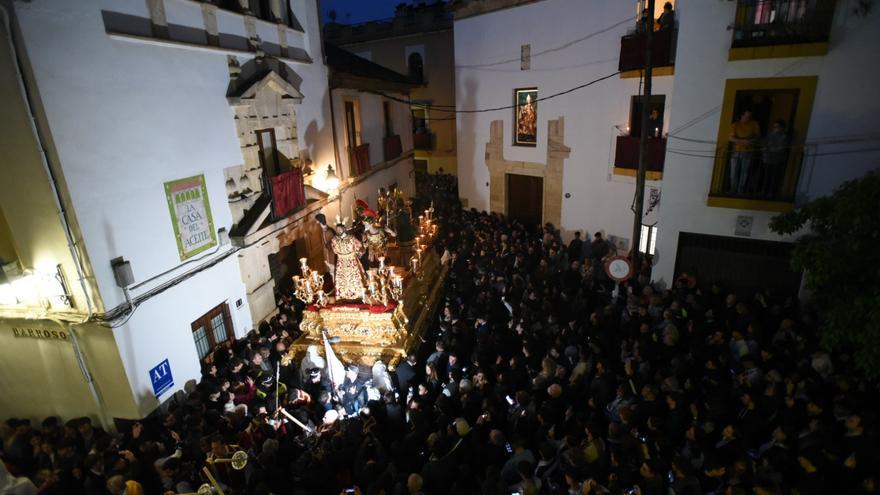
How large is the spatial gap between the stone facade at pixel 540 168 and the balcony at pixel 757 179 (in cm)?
595

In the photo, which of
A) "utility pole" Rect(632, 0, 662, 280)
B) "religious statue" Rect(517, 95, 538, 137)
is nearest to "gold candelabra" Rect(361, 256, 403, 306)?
"utility pole" Rect(632, 0, 662, 280)

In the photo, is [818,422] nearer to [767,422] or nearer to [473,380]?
[767,422]

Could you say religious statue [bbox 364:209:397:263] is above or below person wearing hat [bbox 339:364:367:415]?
above

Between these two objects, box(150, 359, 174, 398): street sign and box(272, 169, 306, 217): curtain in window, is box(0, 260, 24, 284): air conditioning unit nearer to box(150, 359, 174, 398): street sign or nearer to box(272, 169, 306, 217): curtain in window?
box(150, 359, 174, 398): street sign

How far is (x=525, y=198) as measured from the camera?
57.3 ft

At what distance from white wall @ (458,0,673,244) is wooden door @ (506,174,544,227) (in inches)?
35.1

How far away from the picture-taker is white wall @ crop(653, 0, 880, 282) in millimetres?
8406

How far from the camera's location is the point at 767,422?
19.4ft

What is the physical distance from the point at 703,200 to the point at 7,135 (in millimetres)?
12563

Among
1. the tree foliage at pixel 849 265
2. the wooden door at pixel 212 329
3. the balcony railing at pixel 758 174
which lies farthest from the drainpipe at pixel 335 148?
the tree foliage at pixel 849 265

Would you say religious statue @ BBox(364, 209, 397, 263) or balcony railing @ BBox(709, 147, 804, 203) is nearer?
balcony railing @ BBox(709, 147, 804, 203)

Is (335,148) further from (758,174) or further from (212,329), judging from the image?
(758,174)

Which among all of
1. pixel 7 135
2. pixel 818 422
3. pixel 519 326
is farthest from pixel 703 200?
pixel 7 135

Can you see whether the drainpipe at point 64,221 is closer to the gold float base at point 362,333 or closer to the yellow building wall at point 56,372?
the yellow building wall at point 56,372
